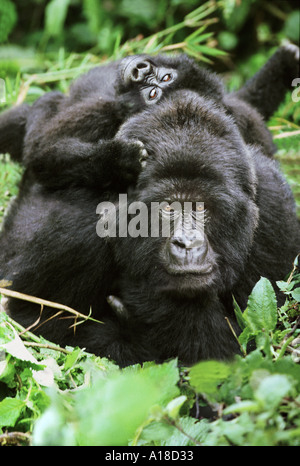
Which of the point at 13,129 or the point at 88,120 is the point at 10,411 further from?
the point at 13,129

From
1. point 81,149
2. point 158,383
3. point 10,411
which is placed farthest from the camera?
point 81,149

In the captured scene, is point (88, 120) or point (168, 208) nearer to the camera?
point (168, 208)

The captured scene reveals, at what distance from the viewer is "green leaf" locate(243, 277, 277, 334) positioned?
6.91 feet

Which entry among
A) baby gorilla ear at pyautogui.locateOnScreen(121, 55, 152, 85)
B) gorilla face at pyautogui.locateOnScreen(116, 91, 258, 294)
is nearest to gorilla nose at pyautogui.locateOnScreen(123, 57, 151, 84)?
baby gorilla ear at pyautogui.locateOnScreen(121, 55, 152, 85)

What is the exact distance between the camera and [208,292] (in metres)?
2.65

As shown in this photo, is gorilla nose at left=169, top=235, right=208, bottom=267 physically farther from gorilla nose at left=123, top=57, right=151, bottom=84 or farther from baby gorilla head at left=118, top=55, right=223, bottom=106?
gorilla nose at left=123, top=57, right=151, bottom=84

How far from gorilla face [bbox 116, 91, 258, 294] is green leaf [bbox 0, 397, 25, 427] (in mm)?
899

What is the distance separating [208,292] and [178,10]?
14.3 feet

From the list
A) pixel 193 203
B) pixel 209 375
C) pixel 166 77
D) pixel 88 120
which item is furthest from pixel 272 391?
pixel 88 120

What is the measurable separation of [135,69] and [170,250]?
131cm

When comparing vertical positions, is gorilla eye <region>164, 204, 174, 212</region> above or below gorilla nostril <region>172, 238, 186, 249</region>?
above

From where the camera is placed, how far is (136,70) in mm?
3270

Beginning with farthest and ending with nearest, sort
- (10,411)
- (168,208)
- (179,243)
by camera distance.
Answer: (168,208) → (179,243) → (10,411)

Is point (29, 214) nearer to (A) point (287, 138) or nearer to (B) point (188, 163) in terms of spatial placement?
(B) point (188, 163)
